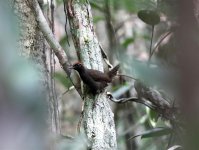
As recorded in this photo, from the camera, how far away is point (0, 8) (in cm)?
31

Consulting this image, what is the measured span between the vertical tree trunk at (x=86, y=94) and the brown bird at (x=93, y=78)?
0.03 metres

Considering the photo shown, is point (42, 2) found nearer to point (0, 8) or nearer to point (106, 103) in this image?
point (106, 103)

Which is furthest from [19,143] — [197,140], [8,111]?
[197,140]

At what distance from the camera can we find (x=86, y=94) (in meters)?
1.65

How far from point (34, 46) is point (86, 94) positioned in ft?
0.85

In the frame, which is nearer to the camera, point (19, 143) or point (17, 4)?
point (19, 143)

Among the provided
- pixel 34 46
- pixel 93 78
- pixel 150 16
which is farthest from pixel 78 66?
pixel 150 16

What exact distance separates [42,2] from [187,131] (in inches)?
59.0

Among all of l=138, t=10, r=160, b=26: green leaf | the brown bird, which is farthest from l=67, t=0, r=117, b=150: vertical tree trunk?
l=138, t=10, r=160, b=26: green leaf

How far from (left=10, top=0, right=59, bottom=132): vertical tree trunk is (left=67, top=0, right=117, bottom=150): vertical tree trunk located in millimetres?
129

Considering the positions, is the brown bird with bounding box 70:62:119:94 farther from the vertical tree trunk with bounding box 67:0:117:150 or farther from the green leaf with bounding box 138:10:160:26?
the green leaf with bounding box 138:10:160:26

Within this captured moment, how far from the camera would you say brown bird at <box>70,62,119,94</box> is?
160 centimetres

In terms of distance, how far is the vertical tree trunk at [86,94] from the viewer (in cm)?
155

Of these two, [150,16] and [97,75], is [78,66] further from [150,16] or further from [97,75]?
[150,16]
